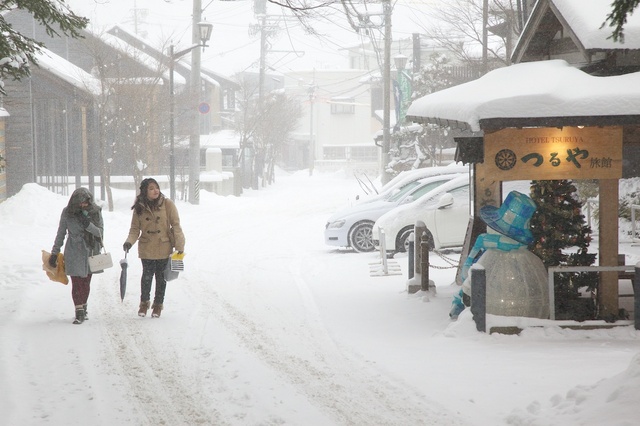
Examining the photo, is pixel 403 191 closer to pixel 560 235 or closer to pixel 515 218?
pixel 560 235

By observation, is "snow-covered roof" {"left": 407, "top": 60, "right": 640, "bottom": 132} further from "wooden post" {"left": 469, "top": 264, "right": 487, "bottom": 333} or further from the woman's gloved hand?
the woman's gloved hand

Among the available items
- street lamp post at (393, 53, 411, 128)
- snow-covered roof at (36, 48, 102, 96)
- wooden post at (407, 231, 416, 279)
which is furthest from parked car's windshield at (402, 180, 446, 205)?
street lamp post at (393, 53, 411, 128)

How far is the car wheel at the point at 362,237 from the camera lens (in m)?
17.9

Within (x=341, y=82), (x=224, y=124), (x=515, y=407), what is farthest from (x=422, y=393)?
(x=341, y=82)

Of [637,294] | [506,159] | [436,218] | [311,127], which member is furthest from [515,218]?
[311,127]

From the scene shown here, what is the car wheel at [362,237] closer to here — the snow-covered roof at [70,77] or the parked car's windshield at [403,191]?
the parked car's windshield at [403,191]

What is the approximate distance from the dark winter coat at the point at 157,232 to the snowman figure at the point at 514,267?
3741mm

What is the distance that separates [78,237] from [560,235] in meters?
5.67

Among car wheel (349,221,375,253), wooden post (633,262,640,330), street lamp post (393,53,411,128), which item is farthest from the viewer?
street lamp post (393,53,411,128)

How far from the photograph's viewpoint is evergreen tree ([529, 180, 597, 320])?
9336 mm

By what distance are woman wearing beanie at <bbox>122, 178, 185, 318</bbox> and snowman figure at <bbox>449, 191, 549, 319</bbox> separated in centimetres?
375

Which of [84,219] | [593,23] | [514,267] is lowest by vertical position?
[514,267]

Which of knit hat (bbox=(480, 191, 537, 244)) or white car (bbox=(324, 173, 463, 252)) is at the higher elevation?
knit hat (bbox=(480, 191, 537, 244))

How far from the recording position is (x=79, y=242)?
9.79 metres
